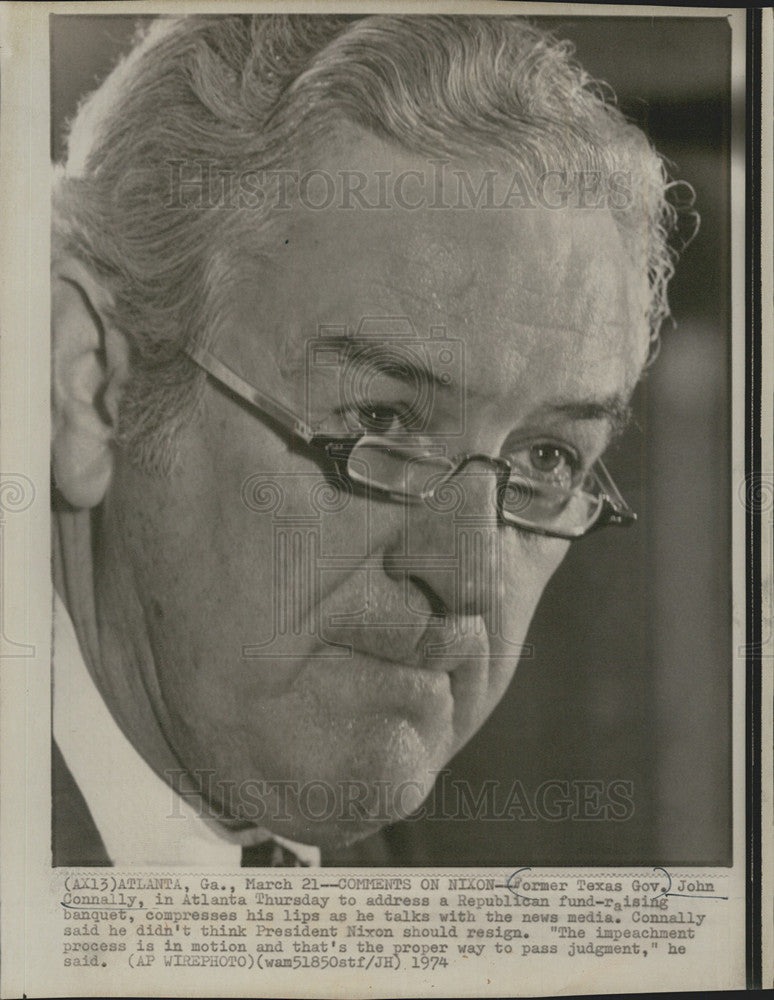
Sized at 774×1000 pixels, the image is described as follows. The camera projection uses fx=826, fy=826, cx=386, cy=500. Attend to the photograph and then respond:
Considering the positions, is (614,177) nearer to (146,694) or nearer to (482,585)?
(482,585)

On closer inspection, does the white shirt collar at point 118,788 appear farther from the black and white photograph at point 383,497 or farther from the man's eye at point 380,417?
the man's eye at point 380,417

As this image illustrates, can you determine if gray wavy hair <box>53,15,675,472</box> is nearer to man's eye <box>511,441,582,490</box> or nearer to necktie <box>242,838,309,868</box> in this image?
man's eye <box>511,441,582,490</box>

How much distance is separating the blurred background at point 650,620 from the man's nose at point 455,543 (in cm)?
8

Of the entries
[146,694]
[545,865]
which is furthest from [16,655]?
[545,865]

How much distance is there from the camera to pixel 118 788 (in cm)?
84

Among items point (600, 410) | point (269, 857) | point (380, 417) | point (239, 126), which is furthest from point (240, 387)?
point (269, 857)

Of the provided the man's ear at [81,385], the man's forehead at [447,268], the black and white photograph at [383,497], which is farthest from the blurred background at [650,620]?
the man's ear at [81,385]

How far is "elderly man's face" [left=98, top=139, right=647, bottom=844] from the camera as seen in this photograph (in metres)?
0.81

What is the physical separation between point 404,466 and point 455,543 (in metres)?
0.09

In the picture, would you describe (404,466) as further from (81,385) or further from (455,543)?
(81,385)

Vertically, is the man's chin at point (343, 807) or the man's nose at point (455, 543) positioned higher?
the man's nose at point (455, 543)

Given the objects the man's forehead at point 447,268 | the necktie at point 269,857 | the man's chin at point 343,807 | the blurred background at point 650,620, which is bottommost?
the necktie at point 269,857

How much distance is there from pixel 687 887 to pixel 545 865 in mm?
150

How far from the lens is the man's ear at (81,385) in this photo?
83 centimetres
